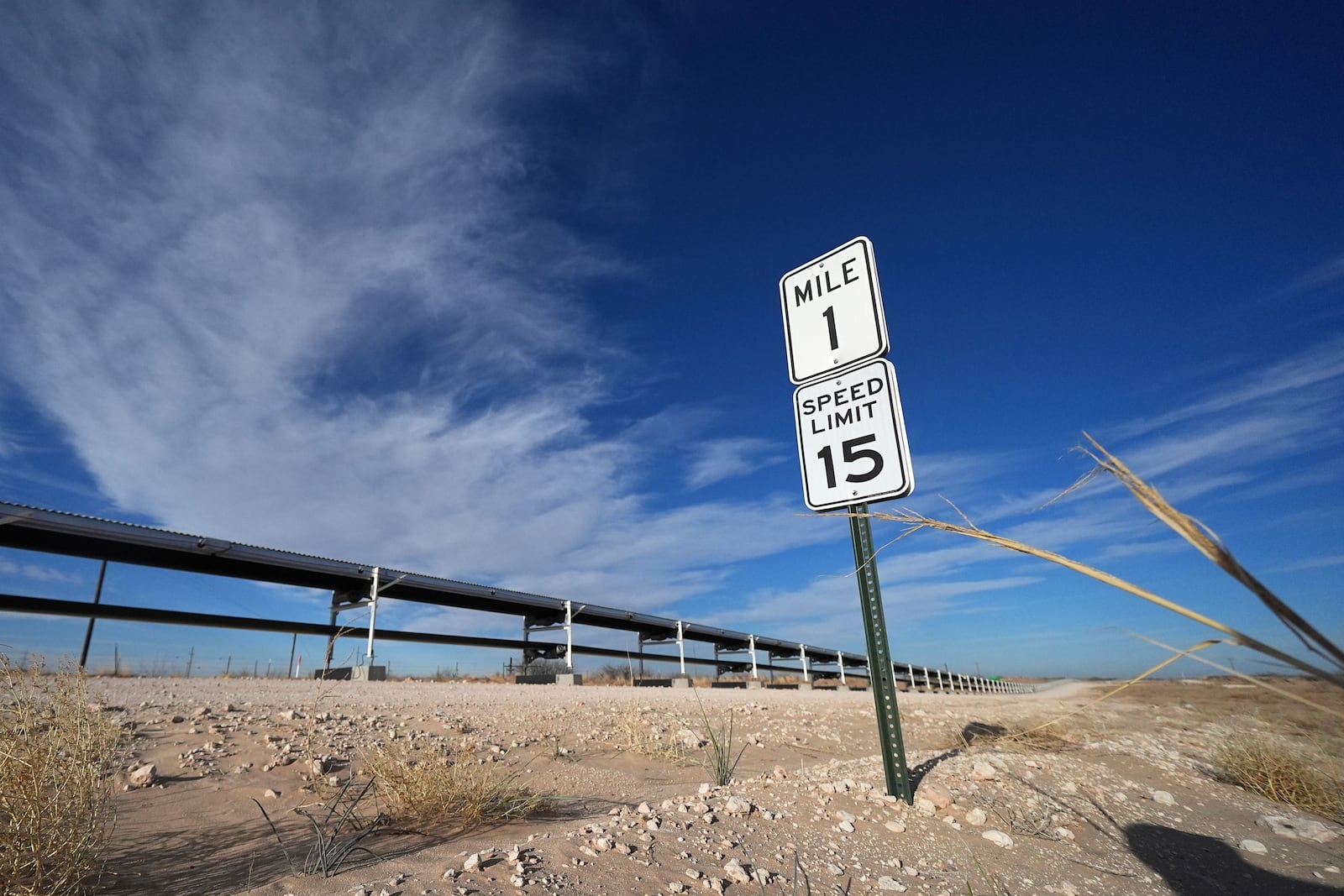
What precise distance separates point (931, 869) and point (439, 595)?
15.1m

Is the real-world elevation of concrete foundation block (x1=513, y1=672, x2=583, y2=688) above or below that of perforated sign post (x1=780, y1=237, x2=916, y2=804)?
below

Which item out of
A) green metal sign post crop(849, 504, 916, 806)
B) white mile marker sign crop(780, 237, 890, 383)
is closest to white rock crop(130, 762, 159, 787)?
green metal sign post crop(849, 504, 916, 806)

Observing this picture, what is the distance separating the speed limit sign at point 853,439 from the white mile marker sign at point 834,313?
5.3 inches

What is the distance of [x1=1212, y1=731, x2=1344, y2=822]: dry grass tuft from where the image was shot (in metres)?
4.27

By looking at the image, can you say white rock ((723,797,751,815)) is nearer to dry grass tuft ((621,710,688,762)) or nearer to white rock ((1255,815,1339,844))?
dry grass tuft ((621,710,688,762))

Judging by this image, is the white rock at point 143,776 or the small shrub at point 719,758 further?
the small shrub at point 719,758

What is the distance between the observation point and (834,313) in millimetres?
4312

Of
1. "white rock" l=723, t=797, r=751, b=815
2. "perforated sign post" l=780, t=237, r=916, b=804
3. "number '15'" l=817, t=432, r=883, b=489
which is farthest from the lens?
"number '15'" l=817, t=432, r=883, b=489

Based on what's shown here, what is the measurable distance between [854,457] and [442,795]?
3.02m

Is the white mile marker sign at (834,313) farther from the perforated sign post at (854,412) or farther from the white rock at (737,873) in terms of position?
the white rock at (737,873)

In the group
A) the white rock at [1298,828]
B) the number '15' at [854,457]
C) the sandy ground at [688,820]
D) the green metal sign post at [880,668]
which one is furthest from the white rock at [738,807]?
the white rock at [1298,828]

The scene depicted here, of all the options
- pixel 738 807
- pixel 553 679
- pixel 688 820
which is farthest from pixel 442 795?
pixel 553 679

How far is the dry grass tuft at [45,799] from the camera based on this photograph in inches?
76.2

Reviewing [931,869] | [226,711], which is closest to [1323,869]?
[931,869]
